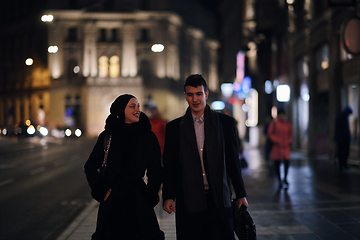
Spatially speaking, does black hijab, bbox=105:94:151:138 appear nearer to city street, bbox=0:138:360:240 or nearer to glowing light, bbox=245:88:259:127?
city street, bbox=0:138:360:240

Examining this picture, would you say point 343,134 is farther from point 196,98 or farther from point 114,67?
point 114,67

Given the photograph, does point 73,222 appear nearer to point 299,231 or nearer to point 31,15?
point 299,231

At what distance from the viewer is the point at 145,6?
205 ft

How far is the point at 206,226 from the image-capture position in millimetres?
3939

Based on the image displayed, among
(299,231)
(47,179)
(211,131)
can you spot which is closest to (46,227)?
(299,231)

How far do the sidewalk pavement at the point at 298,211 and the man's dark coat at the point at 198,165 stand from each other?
7.62ft

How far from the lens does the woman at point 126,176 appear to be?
3.91 meters

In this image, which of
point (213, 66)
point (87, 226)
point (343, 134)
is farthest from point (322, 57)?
point (213, 66)

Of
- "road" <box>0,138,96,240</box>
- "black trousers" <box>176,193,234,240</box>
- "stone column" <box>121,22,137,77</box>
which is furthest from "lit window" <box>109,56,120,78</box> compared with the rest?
"black trousers" <box>176,193,234,240</box>

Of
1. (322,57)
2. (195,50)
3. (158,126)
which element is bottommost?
(158,126)

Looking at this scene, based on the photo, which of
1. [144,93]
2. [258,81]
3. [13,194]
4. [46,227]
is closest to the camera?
[46,227]

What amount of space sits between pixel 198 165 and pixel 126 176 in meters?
0.61

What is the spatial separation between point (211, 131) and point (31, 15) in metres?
45.9

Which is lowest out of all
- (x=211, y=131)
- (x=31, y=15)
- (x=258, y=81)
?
(x=211, y=131)
